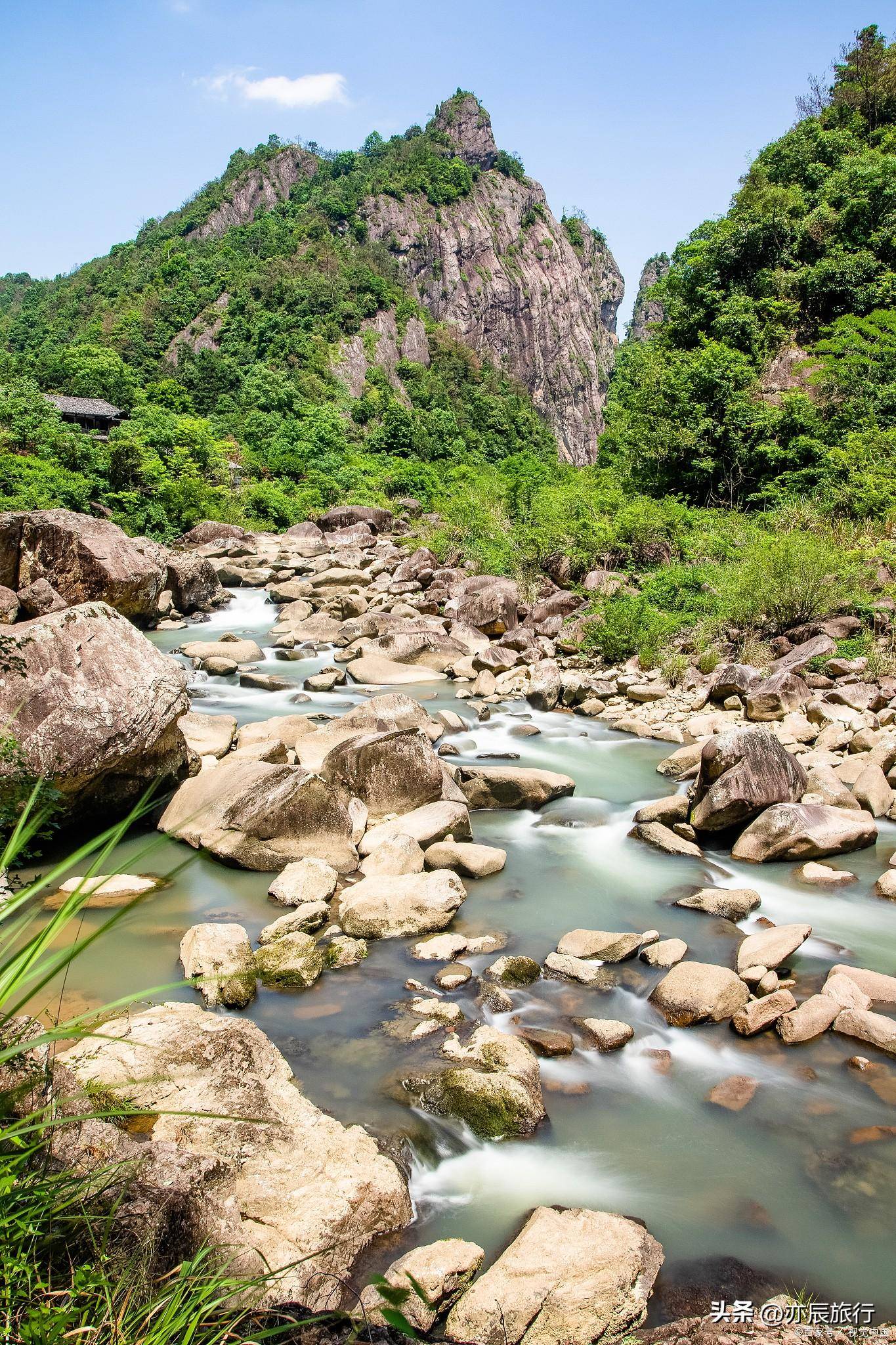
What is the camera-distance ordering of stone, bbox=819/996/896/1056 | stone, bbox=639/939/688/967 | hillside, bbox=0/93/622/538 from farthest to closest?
hillside, bbox=0/93/622/538 → stone, bbox=639/939/688/967 → stone, bbox=819/996/896/1056

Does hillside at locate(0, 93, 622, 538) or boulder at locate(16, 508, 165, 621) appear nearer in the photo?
boulder at locate(16, 508, 165, 621)

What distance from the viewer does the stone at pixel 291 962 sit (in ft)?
16.6

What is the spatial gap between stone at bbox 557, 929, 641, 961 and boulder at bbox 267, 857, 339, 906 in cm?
180

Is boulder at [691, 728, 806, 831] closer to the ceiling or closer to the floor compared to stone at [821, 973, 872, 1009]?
closer to the ceiling

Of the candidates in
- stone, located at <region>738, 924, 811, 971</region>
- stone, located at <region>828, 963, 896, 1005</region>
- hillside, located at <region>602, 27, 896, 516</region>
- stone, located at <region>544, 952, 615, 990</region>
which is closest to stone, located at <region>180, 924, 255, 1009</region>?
stone, located at <region>544, 952, 615, 990</region>

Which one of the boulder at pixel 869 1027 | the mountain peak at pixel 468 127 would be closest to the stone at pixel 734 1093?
the boulder at pixel 869 1027

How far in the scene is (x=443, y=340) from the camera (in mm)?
83500

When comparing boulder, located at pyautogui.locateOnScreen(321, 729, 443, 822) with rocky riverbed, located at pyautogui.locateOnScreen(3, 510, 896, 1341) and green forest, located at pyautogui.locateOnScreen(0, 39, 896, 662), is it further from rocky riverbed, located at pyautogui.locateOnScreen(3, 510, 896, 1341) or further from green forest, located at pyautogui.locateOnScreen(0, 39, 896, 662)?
green forest, located at pyautogui.locateOnScreen(0, 39, 896, 662)

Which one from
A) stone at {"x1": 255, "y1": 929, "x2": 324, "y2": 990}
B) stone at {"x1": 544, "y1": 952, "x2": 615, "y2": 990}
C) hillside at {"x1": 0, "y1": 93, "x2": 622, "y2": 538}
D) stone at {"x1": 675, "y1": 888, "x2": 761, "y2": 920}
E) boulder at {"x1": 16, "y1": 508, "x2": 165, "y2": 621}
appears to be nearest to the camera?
stone at {"x1": 255, "y1": 929, "x2": 324, "y2": 990}

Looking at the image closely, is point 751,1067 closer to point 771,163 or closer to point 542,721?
point 542,721

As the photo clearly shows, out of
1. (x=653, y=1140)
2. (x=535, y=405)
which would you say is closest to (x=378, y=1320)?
(x=653, y=1140)

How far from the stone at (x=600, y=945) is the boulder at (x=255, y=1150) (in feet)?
7.00

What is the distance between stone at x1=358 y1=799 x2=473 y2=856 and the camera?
22.3 feet

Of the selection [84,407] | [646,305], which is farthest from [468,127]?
[84,407]
